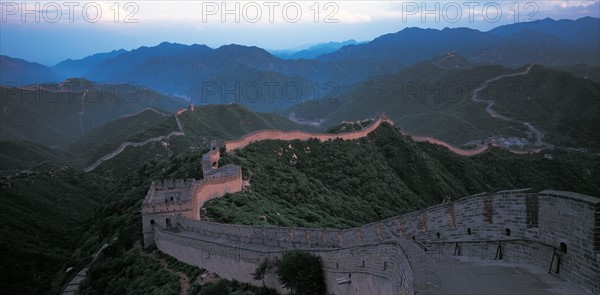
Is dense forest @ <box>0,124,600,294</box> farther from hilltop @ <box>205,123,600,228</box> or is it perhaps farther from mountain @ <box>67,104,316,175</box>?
mountain @ <box>67,104,316,175</box>

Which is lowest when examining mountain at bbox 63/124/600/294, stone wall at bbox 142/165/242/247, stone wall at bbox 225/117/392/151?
mountain at bbox 63/124/600/294

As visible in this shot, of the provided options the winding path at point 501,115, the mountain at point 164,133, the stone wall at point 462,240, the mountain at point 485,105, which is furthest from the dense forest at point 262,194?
the mountain at point 485,105

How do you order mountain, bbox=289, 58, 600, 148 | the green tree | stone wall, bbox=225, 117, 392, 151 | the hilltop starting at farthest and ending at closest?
mountain, bbox=289, 58, 600, 148, stone wall, bbox=225, 117, 392, 151, the hilltop, the green tree

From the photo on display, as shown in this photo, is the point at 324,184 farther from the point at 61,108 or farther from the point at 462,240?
the point at 61,108

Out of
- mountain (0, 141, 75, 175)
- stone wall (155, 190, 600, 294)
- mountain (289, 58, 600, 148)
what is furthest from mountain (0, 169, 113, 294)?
mountain (289, 58, 600, 148)

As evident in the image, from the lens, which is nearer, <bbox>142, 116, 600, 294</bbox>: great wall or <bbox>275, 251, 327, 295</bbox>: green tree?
<bbox>142, 116, 600, 294</bbox>: great wall

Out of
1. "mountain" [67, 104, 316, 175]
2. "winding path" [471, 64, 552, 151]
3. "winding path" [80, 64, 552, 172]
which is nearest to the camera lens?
"winding path" [80, 64, 552, 172]

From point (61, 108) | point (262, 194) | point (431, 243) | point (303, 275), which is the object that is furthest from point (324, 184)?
point (61, 108)
